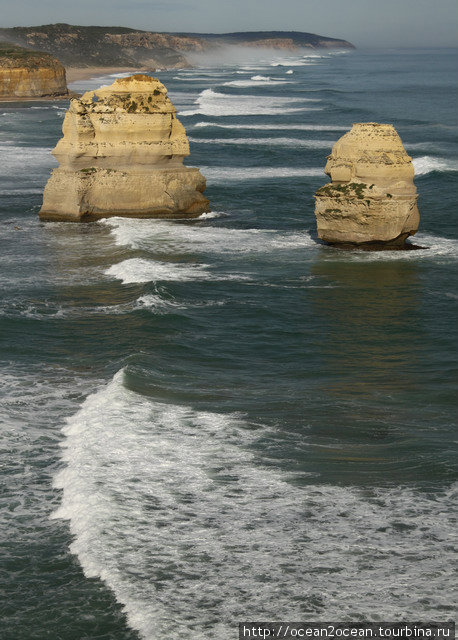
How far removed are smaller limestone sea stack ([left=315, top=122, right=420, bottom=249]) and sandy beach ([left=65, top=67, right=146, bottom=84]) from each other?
13462 centimetres

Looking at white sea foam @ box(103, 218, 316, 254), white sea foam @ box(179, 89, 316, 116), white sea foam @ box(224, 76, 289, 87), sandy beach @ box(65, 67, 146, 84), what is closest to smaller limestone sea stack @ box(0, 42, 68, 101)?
white sea foam @ box(179, 89, 316, 116)

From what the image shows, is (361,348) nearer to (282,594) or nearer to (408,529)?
(408,529)

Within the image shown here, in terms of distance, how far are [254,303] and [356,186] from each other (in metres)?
6.08

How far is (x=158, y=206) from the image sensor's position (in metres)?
35.3

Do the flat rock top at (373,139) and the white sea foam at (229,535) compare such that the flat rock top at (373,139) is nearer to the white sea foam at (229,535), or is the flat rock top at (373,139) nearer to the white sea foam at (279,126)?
the white sea foam at (229,535)

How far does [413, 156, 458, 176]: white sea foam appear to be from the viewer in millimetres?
46875

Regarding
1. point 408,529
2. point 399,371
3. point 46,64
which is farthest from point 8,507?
point 46,64

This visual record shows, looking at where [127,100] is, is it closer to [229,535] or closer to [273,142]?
[229,535]

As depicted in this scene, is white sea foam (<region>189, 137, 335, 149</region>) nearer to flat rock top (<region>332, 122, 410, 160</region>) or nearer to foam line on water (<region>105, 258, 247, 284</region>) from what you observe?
flat rock top (<region>332, 122, 410, 160</region>)

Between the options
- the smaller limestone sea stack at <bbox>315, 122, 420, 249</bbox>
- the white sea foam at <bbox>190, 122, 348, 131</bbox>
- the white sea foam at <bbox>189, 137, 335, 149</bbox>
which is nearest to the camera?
the smaller limestone sea stack at <bbox>315, 122, 420, 249</bbox>

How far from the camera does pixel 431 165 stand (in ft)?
159

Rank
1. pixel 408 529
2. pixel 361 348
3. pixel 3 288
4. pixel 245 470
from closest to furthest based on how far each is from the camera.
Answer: pixel 408 529
pixel 245 470
pixel 361 348
pixel 3 288

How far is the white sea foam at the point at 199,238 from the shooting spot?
100 ft

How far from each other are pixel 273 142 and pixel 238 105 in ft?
119
